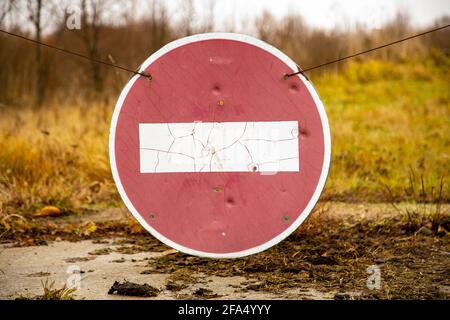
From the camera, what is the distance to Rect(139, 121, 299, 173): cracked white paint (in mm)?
2811

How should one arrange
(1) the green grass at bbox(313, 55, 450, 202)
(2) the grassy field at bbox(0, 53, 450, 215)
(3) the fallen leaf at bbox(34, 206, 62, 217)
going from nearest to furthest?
(3) the fallen leaf at bbox(34, 206, 62, 217) → (2) the grassy field at bbox(0, 53, 450, 215) → (1) the green grass at bbox(313, 55, 450, 202)

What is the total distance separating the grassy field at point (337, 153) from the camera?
4973mm

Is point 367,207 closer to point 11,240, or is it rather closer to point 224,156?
point 224,156

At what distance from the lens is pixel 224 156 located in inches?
111

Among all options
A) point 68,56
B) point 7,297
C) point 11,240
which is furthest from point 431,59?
point 7,297

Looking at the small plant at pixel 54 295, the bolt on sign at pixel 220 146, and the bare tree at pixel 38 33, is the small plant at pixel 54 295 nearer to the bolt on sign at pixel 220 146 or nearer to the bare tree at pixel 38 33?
the bolt on sign at pixel 220 146

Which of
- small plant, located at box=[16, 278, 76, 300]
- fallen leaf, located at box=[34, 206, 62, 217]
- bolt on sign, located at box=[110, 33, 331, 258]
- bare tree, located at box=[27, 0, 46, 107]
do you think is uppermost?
bare tree, located at box=[27, 0, 46, 107]

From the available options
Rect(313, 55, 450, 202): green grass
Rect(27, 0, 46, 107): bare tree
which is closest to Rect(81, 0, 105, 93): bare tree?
Rect(27, 0, 46, 107): bare tree

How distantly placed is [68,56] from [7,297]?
1274 centimetres

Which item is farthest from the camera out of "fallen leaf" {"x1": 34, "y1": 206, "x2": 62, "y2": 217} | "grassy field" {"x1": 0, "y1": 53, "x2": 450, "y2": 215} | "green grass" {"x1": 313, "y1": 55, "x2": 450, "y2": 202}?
"green grass" {"x1": 313, "y1": 55, "x2": 450, "y2": 202}

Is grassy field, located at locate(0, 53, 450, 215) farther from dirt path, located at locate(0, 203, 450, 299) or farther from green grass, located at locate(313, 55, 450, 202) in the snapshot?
dirt path, located at locate(0, 203, 450, 299)

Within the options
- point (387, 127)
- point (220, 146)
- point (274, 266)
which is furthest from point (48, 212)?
point (387, 127)

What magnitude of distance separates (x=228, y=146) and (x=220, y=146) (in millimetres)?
35

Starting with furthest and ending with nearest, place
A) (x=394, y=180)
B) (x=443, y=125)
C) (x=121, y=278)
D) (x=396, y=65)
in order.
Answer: (x=396, y=65)
(x=443, y=125)
(x=394, y=180)
(x=121, y=278)
